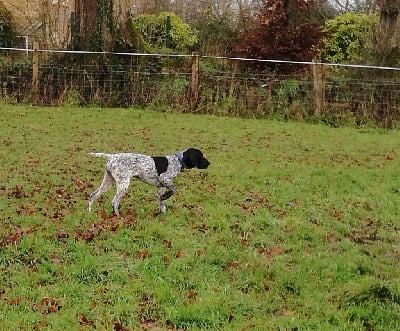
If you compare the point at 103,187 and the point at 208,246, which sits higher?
the point at 103,187

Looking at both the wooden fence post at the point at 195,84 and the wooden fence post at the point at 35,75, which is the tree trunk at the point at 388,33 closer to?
the wooden fence post at the point at 195,84

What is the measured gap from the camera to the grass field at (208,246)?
14.4 feet

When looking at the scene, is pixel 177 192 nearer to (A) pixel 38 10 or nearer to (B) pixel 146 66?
(B) pixel 146 66

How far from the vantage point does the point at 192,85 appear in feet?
55.3

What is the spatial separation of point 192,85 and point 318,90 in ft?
12.2

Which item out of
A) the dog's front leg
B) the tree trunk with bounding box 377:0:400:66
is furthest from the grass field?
the tree trunk with bounding box 377:0:400:66

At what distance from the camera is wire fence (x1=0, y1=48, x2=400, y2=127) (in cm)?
1630

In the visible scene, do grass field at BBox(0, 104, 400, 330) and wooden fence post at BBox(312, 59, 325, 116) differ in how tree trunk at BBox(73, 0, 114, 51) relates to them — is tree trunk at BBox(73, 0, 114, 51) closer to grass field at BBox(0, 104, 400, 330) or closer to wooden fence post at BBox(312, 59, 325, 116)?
wooden fence post at BBox(312, 59, 325, 116)

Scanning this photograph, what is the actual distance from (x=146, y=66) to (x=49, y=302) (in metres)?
13.2

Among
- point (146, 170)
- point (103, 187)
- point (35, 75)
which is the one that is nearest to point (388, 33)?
point (35, 75)

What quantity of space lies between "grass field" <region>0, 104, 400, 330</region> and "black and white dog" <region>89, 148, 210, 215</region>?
26 cm

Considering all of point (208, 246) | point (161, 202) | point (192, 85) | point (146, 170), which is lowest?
point (208, 246)

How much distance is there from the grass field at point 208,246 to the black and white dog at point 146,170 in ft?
0.86

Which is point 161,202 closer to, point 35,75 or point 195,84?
point 195,84
